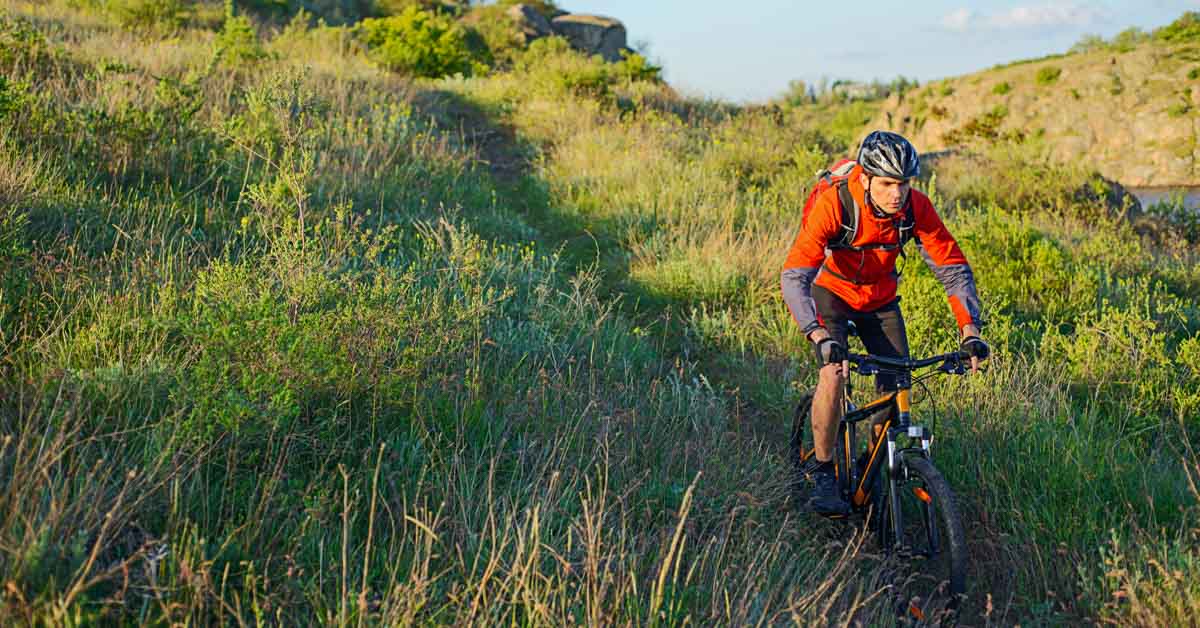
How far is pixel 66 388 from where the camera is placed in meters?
3.37

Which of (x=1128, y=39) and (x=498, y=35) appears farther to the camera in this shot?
(x=1128, y=39)

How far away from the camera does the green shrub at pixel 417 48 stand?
17.1m

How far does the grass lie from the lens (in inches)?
111

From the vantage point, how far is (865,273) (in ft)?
14.3

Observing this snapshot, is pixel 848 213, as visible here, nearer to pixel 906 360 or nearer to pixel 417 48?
pixel 906 360

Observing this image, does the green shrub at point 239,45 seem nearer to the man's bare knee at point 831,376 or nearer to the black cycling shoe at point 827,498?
the man's bare knee at point 831,376

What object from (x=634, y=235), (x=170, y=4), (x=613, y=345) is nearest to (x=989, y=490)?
(x=613, y=345)

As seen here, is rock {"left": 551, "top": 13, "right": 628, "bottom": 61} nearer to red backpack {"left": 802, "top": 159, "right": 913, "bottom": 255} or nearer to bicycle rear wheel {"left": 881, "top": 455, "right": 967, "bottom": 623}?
red backpack {"left": 802, "top": 159, "right": 913, "bottom": 255}

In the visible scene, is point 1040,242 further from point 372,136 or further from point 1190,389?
Answer: point 372,136

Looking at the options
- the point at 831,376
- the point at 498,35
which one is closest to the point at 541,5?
the point at 498,35

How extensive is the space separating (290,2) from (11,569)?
24.9m

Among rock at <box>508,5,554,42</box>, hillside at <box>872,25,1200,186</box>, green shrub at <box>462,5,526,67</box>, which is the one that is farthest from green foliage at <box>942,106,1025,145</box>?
green shrub at <box>462,5,526,67</box>

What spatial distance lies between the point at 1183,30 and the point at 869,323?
97.1 feet

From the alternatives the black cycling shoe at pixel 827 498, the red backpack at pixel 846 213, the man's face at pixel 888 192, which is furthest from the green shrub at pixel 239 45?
the black cycling shoe at pixel 827 498
